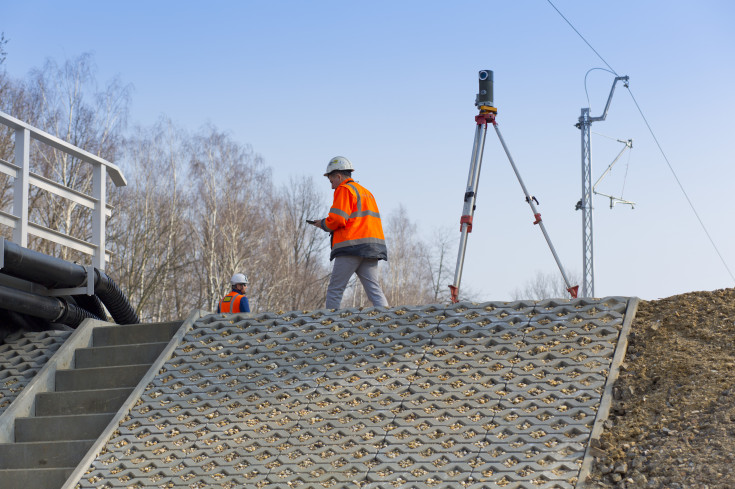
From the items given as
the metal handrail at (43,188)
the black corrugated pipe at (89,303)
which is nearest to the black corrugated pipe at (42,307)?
the black corrugated pipe at (89,303)

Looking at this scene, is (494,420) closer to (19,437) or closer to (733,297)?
(733,297)

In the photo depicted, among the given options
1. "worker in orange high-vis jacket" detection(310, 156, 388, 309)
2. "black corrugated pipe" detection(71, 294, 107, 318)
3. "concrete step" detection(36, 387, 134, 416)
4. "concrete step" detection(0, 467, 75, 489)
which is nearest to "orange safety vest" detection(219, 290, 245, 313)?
"black corrugated pipe" detection(71, 294, 107, 318)

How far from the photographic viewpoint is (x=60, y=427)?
26.1 ft

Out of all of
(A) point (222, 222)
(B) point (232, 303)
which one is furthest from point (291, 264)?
(B) point (232, 303)

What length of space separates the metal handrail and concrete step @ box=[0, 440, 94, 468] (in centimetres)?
213

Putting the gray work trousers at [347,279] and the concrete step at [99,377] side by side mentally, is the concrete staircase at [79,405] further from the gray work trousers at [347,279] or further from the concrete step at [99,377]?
the gray work trousers at [347,279]

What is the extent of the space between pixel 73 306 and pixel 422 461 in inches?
211

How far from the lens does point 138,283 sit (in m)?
29.7

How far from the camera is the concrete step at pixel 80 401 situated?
27.0 ft

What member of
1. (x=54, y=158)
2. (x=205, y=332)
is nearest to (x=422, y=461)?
(x=205, y=332)

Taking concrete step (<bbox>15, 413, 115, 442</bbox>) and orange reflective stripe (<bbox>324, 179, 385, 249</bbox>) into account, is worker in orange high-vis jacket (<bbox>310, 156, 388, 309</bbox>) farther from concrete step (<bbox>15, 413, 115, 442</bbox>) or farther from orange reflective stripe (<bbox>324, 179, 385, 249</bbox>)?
concrete step (<bbox>15, 413, 115, 442</bbox>)

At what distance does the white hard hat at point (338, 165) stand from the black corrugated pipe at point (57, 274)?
3.00m

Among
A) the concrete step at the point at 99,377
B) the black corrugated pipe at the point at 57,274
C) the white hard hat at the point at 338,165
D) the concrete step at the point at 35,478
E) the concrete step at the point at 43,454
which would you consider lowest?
the concrete step at the point at 35,478

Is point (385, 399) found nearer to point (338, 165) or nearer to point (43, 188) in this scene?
point (338, 165)
